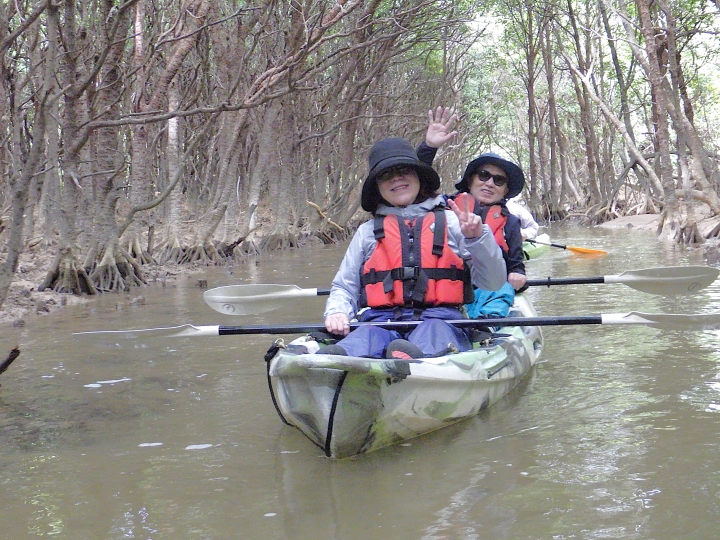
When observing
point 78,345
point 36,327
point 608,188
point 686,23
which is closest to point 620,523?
point 78,345

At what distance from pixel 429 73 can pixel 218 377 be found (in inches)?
881

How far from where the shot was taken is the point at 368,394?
3447mm

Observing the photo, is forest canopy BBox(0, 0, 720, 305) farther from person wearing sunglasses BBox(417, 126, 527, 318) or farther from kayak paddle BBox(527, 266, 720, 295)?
kayak paddle BBox(527, 266, 720, 295)

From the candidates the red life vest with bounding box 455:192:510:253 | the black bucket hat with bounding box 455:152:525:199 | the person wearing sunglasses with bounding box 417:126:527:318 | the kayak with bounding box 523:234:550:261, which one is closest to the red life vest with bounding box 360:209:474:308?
the person wearing sunglasses with bounding box 417:126:527:318

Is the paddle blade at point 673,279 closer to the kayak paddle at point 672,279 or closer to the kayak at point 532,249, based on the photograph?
the kayak paddle at point 672,279

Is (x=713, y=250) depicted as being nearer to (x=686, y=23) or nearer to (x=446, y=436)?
(x=686, y=23)

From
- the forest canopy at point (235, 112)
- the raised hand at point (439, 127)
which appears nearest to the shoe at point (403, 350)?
the raised hand at point (439, 127)

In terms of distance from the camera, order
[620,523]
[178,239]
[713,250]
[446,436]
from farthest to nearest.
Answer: [178,239], [713,250], [446,436], [620,523]

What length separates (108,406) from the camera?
4.60m

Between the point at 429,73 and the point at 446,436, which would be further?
the point at 429,73

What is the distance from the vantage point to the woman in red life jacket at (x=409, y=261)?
4188 millimetres

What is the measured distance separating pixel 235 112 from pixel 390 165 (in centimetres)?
1104

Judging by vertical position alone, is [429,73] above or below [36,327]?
above

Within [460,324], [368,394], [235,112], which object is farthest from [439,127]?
[235,112]
